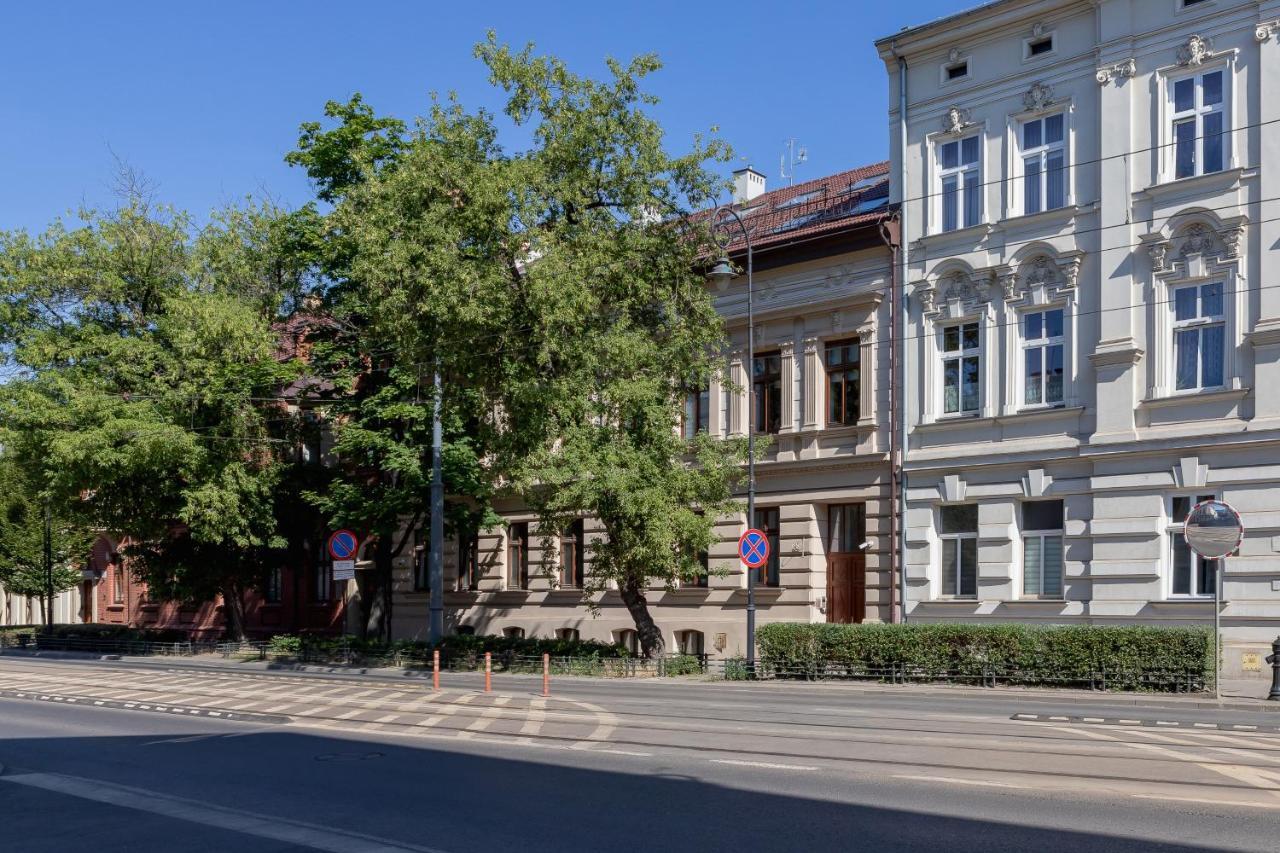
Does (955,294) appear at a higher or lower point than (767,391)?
higher

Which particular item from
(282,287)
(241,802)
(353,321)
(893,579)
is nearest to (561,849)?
(241,802)

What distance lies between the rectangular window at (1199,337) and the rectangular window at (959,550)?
5689 millimetres

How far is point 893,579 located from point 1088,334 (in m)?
7.34

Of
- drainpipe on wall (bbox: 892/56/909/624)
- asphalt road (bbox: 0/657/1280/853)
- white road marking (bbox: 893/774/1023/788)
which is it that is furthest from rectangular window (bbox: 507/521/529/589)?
white road marking (bbox: 893/774/1023/788)

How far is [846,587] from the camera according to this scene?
32250mm

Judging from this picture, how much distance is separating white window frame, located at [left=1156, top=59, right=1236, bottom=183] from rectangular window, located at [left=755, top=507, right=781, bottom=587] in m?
12.6

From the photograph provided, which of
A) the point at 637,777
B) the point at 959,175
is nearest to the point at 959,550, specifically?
the point at 959,175

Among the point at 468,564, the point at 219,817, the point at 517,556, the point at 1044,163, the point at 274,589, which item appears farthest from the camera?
the point at 274,589

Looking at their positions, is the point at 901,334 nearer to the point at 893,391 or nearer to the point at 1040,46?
the point at 893,391

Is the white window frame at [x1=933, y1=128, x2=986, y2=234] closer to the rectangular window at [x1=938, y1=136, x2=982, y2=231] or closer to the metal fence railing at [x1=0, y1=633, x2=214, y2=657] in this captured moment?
the rectangular window at [x1=938, y1=136, x2=982, y2=231]

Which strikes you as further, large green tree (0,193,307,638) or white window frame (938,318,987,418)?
large green tree (0,193,307,638)

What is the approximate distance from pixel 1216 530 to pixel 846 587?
11670mm

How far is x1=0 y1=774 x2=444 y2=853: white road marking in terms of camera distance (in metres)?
9.36

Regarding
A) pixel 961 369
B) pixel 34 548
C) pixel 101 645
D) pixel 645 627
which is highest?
pixel 961 369
